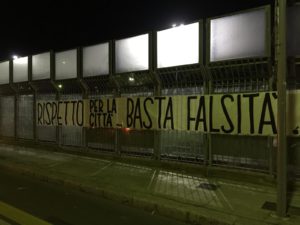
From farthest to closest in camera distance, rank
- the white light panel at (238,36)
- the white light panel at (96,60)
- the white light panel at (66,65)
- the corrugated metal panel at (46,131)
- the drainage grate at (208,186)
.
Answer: the corrugated metal panel at (46,131), the white light panel at (66,65), the white light panel at (96,60), the white light panel at (238,36), the drainage grate at (208,186)

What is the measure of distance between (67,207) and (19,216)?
3.04 feet

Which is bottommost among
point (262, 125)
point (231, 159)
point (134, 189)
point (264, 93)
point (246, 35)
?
point (134, 189)

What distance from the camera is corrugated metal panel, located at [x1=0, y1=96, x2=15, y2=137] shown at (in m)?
15.3

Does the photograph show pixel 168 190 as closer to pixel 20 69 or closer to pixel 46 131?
pixel 46 131

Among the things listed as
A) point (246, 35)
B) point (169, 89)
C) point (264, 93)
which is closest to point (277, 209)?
point (264, 93)

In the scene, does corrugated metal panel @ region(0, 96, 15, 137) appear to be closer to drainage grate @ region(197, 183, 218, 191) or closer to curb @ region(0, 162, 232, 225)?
curb @ region(0, 162, 232, 225)

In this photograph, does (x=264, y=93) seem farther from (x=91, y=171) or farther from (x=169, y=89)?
(x=91, y=171)

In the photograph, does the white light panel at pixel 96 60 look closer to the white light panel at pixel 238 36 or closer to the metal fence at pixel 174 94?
the metal fence at pixel 174 94

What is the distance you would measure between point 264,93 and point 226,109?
3.12ft

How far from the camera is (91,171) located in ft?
30.2

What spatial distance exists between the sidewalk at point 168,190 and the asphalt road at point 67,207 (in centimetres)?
22

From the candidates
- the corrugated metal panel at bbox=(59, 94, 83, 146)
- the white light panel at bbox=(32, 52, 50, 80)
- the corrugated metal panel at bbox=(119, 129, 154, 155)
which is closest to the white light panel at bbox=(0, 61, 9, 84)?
the white light panel at bbox=(32, 52, 50, 80)

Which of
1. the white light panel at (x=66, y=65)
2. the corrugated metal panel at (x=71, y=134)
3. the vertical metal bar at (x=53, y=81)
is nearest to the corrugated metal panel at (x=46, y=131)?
the vertical metal bar at (x=53, y=81)

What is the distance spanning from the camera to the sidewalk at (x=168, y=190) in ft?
18.8
